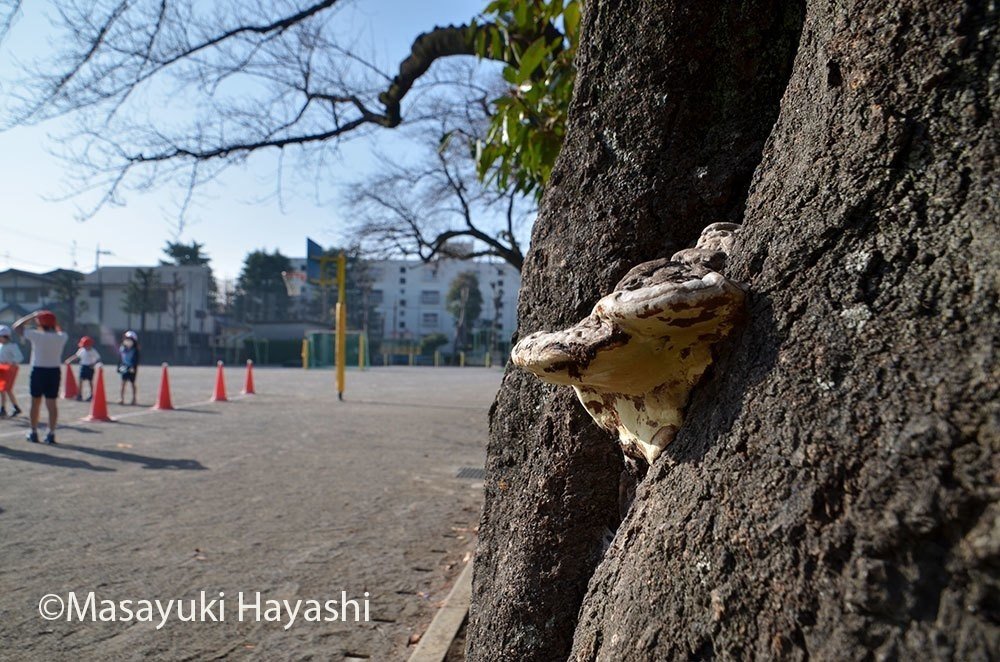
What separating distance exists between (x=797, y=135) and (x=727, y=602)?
2.64 feet

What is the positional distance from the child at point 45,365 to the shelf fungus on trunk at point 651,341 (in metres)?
9.36

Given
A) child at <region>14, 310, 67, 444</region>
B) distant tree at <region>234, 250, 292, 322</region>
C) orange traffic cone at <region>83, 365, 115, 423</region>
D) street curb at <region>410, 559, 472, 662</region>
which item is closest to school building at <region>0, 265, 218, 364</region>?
distant tree at <region>234, 250, 292, 322</region>

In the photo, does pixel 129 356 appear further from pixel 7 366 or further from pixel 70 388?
pixel 70 388

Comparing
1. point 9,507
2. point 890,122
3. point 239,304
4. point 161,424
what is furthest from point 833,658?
point 239,304

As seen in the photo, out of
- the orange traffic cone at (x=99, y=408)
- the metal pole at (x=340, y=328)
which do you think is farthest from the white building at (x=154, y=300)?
the orange traffic cone at (x=99, y=408)

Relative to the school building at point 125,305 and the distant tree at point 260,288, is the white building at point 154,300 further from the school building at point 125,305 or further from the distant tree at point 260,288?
the distant tree at point 260,288

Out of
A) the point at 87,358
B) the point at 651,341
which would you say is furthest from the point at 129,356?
the point at 651,341

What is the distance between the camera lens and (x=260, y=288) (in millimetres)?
68812

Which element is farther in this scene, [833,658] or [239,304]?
[239,304]

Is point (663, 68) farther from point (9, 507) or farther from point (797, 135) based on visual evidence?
point (9, 507)

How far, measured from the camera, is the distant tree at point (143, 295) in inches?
2184

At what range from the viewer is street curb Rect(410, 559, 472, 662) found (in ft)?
10.8

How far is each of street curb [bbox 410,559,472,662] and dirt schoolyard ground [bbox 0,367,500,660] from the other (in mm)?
139

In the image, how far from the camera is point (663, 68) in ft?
5.65
